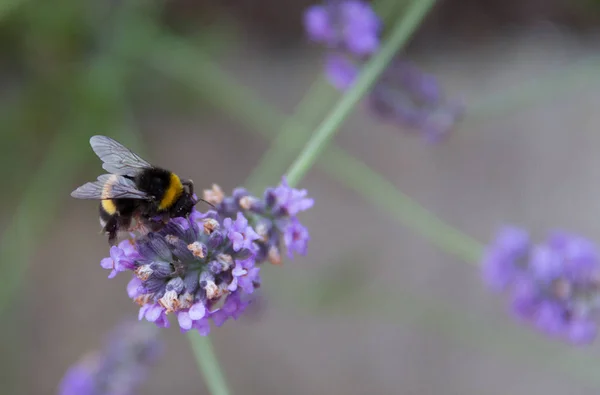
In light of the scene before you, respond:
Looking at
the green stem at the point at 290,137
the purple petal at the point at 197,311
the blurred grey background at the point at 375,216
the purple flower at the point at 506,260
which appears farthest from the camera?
the blurred grey background at the point at 375,216

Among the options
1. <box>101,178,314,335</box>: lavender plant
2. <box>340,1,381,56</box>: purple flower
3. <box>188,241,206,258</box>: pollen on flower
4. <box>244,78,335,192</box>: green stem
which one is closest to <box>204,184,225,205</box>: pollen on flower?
<box>101,178,314,335</box>: lavender plant

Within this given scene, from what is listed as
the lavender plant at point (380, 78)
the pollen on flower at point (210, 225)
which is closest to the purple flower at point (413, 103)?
the lavender plant at point (380, 78)

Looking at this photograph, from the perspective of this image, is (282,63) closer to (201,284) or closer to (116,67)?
(116,67)

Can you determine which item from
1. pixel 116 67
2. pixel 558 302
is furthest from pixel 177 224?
pixel 116 67

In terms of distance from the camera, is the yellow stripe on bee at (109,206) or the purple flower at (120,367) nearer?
the yellow stripe on bee at (109,206)

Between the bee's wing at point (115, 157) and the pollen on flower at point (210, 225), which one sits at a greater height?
the pollen on flower at point (210, 225)

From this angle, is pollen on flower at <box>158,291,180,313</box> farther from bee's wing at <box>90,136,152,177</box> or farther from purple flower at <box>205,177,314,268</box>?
bee's wing at <box>90,136,152,177</box>

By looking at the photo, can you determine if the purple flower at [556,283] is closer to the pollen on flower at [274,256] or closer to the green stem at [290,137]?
the green stem at [290,137]

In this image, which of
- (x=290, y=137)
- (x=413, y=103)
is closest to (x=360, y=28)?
(x=413, y=103)
